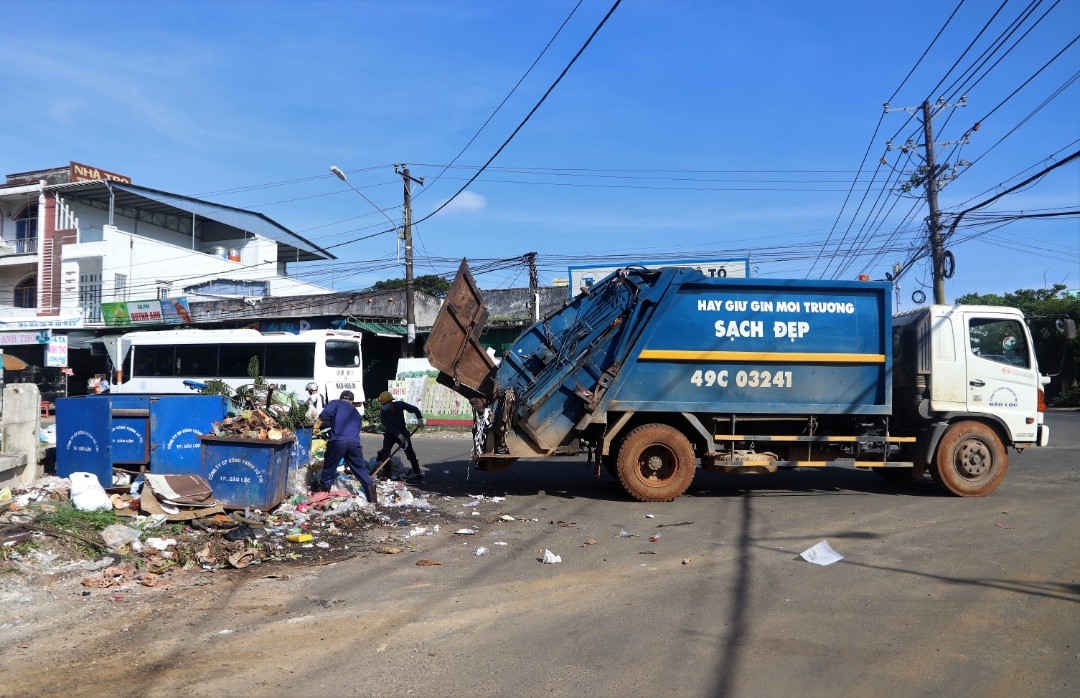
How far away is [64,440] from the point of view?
8.54 m

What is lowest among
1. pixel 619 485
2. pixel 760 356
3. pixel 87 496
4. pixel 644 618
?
pixel 644 618

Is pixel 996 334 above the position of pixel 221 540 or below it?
above

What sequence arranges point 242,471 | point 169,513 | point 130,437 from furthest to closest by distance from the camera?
point 130,437 → point 242,471 → point 169,513

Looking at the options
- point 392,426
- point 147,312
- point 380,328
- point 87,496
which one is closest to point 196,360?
point 380,328

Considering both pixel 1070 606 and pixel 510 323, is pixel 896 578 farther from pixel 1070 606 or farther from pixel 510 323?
pixel 510 323

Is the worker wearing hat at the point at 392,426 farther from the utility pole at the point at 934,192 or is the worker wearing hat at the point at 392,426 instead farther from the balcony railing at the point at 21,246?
the balcony railing at the point at 21,246

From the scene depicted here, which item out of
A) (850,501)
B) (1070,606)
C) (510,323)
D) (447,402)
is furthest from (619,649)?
(510,323)

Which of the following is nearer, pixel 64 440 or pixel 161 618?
pixel 161 618

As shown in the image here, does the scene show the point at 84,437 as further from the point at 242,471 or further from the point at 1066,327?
the point at 1066,327

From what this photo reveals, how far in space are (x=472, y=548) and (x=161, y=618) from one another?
8.96 feet

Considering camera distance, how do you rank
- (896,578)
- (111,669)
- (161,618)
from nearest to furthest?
(111,669), (161,618), (896,578)

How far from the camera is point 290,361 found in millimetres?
19516

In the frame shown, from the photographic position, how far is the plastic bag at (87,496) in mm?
7129

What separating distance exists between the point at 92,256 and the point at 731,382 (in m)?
30.8
